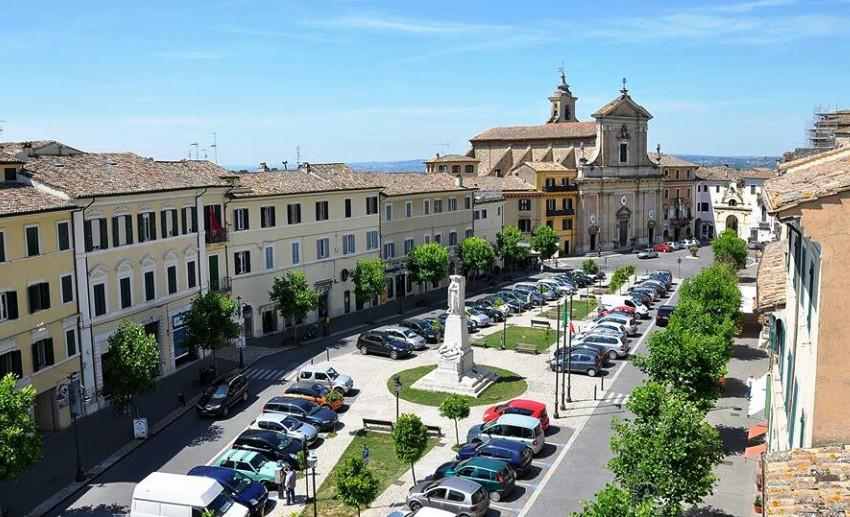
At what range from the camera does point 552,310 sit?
198ft

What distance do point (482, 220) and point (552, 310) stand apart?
18708 mm

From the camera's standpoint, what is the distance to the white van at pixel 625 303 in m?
57.3

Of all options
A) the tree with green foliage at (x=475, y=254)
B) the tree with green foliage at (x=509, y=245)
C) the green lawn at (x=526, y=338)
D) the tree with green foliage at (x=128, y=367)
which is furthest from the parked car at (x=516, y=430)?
the tree with green foliage at (x=509, y=245)

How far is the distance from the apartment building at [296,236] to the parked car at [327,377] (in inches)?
472

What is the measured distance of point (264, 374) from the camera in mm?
42781

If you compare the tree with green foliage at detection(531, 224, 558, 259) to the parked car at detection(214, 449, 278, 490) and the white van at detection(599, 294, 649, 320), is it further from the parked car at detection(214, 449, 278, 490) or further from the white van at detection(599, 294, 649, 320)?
the parked car at detection(214, 449, 278, 490)

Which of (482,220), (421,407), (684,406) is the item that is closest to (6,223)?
(421,407)

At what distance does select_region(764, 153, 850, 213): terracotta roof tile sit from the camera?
35.2 ft

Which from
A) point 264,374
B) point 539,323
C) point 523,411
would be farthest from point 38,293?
point 539,323

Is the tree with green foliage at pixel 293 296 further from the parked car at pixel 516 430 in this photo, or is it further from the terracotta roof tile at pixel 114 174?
the parked car at pixel 516 430

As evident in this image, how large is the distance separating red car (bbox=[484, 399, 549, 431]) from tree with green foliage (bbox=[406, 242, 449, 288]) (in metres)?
28.5

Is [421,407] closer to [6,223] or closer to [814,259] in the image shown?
[6,223]

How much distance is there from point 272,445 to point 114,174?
18955mm

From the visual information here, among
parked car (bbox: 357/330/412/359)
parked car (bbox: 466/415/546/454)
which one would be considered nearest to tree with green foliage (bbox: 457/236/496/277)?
parked car (bbox: 357/330/412/359)
